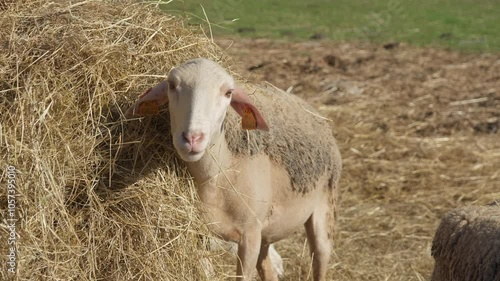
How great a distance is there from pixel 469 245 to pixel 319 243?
6.67ft

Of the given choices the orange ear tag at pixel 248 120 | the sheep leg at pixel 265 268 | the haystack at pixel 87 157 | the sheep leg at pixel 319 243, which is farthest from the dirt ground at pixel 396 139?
the haystack at pixel 87 157

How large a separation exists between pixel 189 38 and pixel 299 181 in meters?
1.22

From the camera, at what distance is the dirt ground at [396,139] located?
818cm

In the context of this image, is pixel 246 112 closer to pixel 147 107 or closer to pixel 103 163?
pixel 147 107

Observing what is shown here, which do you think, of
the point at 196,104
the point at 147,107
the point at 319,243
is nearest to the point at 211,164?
the point at 147,107

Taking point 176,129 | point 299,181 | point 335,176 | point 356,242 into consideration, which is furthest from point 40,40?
point 356,242

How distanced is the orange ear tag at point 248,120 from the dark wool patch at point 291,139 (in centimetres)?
22

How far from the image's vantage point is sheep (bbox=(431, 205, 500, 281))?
→ 4.81 metres

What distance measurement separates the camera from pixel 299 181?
21.2ft

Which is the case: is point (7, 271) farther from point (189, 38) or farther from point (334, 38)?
point (334, 38)

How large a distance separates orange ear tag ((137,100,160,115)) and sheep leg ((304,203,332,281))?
6.39 ft

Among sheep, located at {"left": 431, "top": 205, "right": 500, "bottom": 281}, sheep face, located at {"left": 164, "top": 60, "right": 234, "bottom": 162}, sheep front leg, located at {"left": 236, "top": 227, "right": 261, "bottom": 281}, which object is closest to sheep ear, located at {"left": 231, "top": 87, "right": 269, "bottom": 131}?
sheep face, located at {"left": 164, "top": 60, "right": 234, "bottom": 162}

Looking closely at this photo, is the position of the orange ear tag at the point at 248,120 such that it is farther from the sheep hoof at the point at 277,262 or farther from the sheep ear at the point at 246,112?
the sheep hoof at the point at 277,262

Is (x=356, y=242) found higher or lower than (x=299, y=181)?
lower
